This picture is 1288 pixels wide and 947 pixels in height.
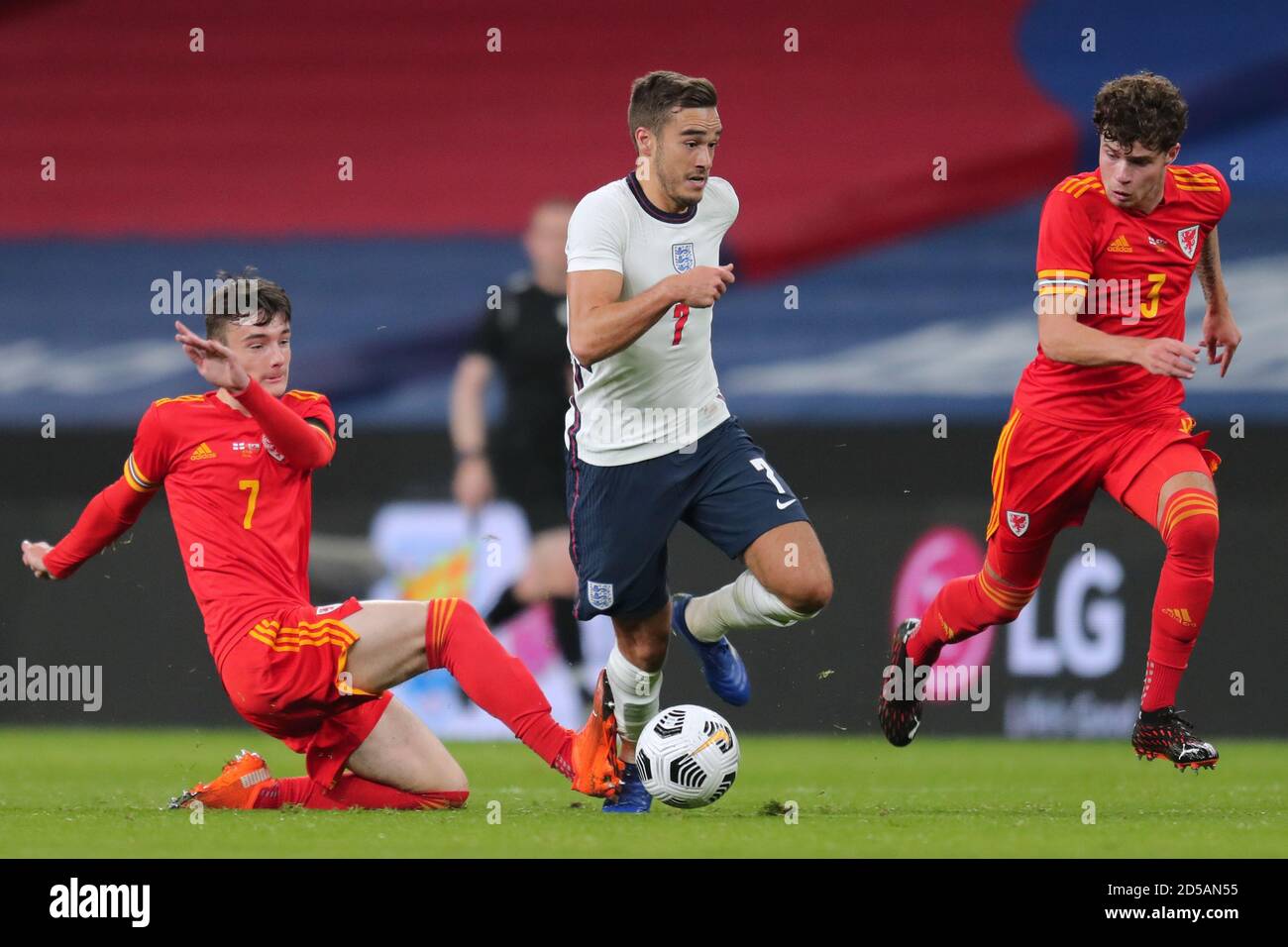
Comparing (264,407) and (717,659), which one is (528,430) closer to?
(717,659)

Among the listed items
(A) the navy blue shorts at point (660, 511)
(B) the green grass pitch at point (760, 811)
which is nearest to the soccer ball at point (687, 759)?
(B) the green grass pitch at point (760, 811)

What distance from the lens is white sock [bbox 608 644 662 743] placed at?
5.75 metres

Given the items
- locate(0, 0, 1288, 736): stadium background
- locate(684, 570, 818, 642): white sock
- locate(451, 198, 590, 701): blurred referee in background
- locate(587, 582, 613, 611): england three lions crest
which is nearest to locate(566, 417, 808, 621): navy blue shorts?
locate(587, 582, 613, 611): england three lions crest

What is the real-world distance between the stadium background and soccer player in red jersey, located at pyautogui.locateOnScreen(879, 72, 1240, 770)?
3.29 meters

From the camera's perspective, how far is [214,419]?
18.3 feet

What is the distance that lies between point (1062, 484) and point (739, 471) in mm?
1097

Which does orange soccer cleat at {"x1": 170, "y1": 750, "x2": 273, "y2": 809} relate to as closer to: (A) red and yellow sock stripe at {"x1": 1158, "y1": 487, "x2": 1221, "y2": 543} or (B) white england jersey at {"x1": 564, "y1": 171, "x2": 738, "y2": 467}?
(B) white england jersey at {"x1": 564, "y1": 171, "x2": 738, "y2": 467}

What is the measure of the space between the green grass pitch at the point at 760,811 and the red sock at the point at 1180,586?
16.2 inches

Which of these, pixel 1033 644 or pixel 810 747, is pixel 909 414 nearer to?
pixel 1033 644

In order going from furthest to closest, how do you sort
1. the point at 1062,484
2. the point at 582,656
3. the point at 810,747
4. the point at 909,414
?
the point at 909,414 < the point at 582,656 < the point at 810,747 < the point at 1062,484

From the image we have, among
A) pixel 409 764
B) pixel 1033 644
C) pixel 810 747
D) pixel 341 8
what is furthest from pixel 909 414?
pixel 409 764

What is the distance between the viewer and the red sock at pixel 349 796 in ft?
18.7

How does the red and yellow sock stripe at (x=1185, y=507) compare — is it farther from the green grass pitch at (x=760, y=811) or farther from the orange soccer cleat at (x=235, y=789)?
the orange soccer cleat at (x=235, y=789)

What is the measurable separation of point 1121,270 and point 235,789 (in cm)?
312
